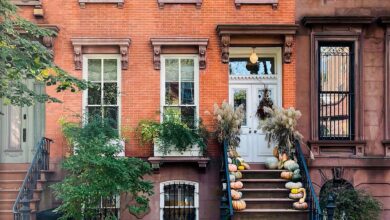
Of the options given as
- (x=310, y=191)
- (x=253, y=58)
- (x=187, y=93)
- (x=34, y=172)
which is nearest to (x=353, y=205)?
(x=310, y=191)

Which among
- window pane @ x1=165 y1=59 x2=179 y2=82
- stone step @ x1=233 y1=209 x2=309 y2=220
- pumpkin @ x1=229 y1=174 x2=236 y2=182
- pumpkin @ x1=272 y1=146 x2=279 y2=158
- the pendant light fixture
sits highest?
the pendant light fixture

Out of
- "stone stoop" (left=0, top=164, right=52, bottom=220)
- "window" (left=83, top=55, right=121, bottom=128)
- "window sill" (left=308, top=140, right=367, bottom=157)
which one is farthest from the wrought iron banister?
"window sill" (left=308, top=140, right=367, bottom=157)

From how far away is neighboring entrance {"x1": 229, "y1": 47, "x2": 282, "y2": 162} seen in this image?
1664 centimetres

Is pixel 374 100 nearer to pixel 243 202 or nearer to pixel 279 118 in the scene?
pixel 279 118

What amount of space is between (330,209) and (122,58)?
22.4ft

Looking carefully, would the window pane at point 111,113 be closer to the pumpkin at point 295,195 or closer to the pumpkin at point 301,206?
the pumpkin at point 295,195

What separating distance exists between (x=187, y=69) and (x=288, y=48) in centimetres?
282

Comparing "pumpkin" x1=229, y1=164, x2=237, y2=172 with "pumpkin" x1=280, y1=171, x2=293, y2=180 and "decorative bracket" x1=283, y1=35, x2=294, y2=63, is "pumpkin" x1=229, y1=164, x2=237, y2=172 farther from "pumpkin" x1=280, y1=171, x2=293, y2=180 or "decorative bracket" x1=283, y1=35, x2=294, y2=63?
"decorative bracket" x1=283, y1=35, x2=294, y2=63

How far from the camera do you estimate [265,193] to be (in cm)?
1463

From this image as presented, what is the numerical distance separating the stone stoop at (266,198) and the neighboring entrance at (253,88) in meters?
1.10

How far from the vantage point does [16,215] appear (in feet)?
43.8

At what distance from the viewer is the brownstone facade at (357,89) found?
15914 millimetres

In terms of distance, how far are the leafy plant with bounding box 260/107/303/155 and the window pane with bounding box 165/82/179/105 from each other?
2563 millimetres

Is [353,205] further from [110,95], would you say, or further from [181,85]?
[110,95]
